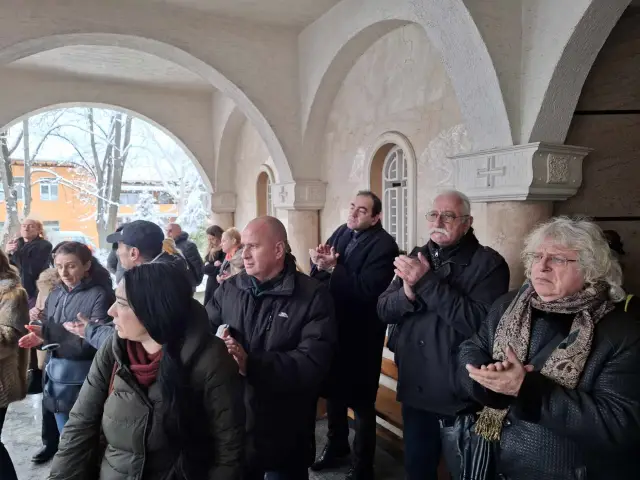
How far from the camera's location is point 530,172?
10.8ft

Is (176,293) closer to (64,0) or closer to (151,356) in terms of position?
(151,356)

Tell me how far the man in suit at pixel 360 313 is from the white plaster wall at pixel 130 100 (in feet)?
22.5

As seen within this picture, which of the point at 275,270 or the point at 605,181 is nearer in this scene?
the point at 275,270

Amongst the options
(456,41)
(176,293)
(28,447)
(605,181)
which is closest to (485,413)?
(176,293)

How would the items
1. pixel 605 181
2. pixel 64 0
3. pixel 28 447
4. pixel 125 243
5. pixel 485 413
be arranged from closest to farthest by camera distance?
pixel 485 413
pixel 125 243
pixel 605 181
pixel 28 447
pixel 64 0

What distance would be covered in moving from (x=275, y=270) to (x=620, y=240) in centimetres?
295

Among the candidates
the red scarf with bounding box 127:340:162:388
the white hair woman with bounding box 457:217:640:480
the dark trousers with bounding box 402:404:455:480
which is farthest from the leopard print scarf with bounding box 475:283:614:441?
the red scarf with bounding box 127:340:162:388

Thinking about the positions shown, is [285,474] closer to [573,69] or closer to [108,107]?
[573,69]

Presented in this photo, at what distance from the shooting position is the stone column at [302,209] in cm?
661

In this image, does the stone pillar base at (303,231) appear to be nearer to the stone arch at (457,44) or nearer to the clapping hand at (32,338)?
the stone arch at (457,44)

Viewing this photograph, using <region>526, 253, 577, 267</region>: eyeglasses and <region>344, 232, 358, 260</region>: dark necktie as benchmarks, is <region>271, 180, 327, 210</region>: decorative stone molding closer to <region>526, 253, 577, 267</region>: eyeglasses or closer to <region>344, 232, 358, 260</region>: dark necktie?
<region>344, 232, 358, 260</region>: dark necktie

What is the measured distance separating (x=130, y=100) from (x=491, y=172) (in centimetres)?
716

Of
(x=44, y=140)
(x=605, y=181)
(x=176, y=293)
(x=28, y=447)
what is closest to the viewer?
(x=176, y=293)

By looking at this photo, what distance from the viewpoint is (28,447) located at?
3.90 metres
